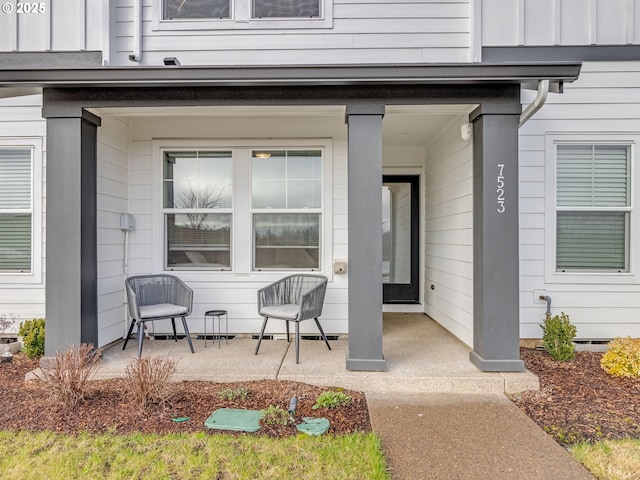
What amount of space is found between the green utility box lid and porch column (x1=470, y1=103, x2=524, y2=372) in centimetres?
203

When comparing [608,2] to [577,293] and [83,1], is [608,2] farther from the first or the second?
[83,1]

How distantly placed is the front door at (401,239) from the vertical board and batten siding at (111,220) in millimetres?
3720

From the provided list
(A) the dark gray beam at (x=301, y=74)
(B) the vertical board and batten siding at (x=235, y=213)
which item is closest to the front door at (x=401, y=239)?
(B) the vertical board and batten siding at (x=235, y=213)

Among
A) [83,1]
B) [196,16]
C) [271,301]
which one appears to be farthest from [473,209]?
[83,1]

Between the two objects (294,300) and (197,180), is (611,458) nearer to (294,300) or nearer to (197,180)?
(294,300)

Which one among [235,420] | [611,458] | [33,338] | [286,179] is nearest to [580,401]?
[611,458]

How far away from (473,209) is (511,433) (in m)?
1.96

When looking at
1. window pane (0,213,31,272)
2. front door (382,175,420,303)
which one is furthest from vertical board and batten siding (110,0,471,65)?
front door (382,175,420,303)

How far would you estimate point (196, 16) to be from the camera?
412cm

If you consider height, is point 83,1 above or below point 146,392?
above

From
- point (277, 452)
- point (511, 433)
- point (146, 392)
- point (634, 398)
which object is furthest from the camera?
point (634, 398)

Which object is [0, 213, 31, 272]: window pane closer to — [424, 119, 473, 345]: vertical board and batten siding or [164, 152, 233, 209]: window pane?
[164, 152, 233, 209]: window pane

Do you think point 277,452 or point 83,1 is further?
point 83,1

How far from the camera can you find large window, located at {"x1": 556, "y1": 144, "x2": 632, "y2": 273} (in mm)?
4207
